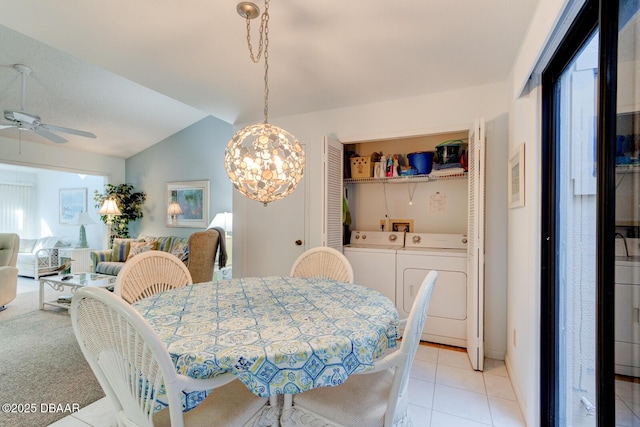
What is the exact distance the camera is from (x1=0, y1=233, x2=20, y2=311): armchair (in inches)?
142

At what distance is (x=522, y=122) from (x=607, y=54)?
1.12 m

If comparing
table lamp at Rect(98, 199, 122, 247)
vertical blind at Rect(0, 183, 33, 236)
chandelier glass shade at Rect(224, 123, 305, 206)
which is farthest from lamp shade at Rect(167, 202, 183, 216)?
vertical blind at Rect(0, 183, 33, 236)

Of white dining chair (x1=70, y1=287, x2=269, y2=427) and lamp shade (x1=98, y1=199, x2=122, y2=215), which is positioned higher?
lamp shade (x1=98, y1=199, x2=122, y2=215)

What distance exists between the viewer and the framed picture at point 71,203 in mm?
7020

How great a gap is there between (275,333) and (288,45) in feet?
5.99

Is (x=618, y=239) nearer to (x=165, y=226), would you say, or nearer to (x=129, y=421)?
(x=129, y=421)

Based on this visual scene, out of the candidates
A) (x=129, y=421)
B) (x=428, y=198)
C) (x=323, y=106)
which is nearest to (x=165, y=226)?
(x=323, y=106)

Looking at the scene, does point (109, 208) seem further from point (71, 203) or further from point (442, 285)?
point (442, 285)

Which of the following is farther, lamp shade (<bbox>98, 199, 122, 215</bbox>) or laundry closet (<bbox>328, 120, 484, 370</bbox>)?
lamp shade (<bbox>98, 199, 122, 215</bbox>)

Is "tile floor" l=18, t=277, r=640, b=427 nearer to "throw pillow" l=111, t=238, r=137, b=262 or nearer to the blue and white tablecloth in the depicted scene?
the blue and white tablecloth

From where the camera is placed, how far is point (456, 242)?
3.01 metres

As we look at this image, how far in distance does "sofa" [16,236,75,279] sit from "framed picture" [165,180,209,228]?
263 cm

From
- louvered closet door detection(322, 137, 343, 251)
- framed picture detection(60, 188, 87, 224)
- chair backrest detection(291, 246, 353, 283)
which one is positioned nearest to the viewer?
chair backrest detection(291, 246, 353, 283)

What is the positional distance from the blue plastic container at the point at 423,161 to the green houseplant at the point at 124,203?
5.66 meters
